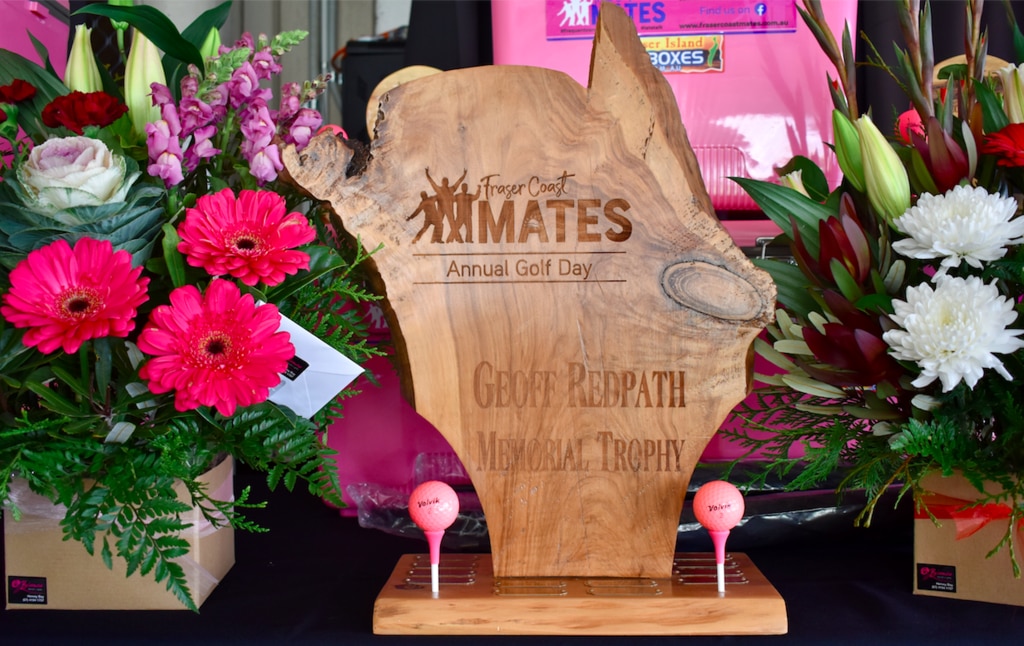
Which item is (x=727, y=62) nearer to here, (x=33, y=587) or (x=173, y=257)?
(x=173, y=257)

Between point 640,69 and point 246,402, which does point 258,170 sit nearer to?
point 246,402

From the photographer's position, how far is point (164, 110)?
0.64 m

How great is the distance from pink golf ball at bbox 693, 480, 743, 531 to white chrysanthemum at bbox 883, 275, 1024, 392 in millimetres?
158

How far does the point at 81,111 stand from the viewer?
620mm

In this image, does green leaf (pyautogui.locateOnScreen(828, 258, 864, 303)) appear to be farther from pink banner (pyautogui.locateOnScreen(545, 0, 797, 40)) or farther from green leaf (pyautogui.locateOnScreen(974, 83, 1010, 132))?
pink banner (pyautogui.locateOnScreen(545, 0, 797, 40))

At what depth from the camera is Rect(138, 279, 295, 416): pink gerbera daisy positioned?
0.54 metres

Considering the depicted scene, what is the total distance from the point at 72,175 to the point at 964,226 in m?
0.62

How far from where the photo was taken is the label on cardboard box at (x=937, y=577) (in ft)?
2.24

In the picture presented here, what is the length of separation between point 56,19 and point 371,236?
2.61 ft

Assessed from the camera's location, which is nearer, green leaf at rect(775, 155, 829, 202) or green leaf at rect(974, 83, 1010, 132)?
green leaf at rect(974, 83, 1010, 132)

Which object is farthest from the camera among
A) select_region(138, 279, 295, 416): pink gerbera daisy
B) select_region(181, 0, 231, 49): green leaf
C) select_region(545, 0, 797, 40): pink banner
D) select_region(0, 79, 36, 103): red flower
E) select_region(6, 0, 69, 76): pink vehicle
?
select_region(6, 0, 69, 76): pink vehicle

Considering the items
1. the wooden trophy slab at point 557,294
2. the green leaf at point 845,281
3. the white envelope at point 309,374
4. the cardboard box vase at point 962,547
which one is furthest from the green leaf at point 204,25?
the cardboard box vase at point 962,547

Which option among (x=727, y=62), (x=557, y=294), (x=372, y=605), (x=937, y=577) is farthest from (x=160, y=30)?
(x=937, y=577)

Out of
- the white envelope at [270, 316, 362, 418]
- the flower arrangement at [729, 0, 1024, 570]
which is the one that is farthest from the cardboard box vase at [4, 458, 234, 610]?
the flower arrangement at [729, 0, 1024, 570]
